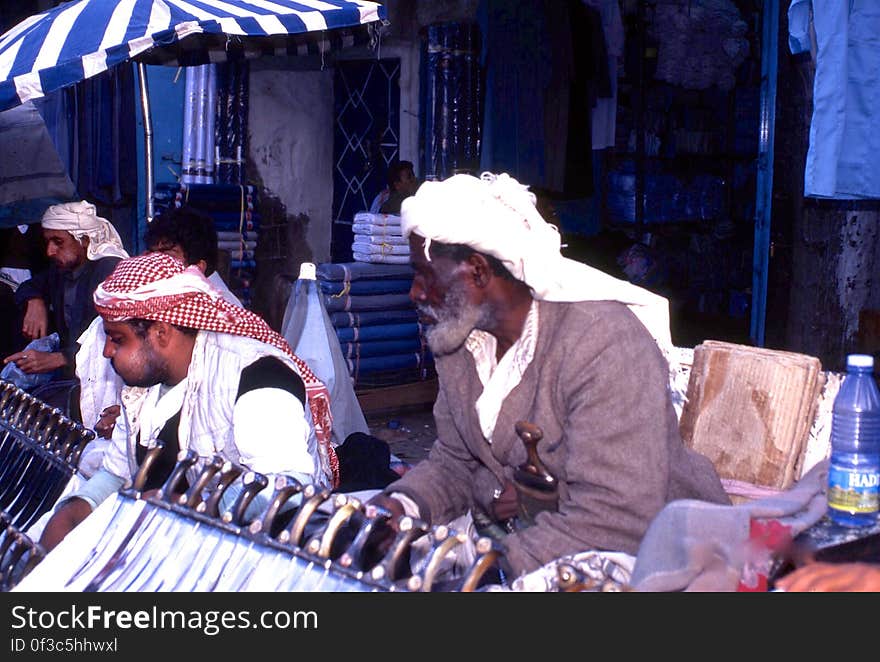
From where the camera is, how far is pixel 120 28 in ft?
14.5

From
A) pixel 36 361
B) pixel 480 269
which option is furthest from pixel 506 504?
pixel 36 361

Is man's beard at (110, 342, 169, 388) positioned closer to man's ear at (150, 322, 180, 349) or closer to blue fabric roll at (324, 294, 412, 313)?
man's ear at (150, 322, 180, 349)

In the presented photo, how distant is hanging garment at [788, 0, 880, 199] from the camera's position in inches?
164

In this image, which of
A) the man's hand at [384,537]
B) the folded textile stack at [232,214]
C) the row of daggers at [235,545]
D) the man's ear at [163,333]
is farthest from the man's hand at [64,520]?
the folded textile stack at [232,214]

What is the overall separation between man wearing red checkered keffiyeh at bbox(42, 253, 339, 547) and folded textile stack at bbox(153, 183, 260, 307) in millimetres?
4541

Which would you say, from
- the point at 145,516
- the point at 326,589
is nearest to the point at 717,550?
the point at 326,589

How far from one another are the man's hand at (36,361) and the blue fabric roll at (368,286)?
2072mm

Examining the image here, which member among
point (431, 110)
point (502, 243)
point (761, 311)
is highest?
point (431, 110)

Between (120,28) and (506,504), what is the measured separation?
2904 mm

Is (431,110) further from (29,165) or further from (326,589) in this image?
(326,589)

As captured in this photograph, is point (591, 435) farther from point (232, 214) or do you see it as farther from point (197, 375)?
point (232, 214)

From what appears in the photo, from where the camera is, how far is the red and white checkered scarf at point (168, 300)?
111 inches
